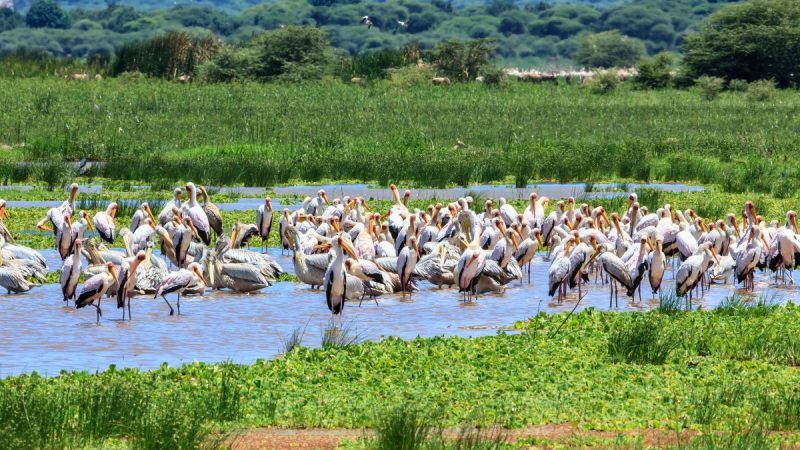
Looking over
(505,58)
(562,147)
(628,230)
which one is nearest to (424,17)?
(505,58)

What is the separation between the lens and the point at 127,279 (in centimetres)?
1484

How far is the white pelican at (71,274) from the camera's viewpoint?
15086mm

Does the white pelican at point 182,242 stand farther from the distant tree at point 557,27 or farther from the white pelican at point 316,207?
the distant tree at point 557,27

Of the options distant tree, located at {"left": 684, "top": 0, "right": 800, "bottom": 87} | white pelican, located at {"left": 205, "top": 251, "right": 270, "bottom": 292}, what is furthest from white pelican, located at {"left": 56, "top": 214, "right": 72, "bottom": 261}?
distant tree, located at {"left": 684, "top": 0, "right": 800, "bottom": 87}

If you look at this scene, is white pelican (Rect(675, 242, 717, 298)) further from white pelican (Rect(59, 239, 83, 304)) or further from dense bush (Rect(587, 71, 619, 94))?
dense bush (Rect(587, 71, 619, 94))

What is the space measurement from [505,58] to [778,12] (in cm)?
7762

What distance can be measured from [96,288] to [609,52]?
101297mm

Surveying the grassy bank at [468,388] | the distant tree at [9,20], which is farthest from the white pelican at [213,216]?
the distant tree at [9,20]

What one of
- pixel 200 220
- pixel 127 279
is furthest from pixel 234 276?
pixel 200 220

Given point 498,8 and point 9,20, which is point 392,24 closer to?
point 498,8

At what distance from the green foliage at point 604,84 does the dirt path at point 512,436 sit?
150 feet

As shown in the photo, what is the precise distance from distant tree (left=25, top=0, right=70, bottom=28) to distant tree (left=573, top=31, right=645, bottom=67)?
74797 millimetres

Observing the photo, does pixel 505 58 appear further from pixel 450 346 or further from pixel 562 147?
pixel 450 346

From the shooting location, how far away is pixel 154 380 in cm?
1115
